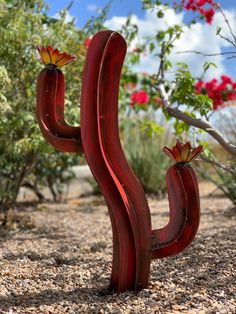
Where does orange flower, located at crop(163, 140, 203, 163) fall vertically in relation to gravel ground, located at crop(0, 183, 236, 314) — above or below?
above

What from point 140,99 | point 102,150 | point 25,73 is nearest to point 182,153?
point 102,150

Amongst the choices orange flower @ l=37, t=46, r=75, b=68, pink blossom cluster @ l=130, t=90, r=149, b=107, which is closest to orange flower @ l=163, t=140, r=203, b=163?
orange flower @ l=37, t=46, r=75, b=68

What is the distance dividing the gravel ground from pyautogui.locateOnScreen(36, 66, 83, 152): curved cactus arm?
779 millimetres

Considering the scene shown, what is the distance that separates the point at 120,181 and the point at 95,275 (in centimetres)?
75

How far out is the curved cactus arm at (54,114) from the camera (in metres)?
2.80

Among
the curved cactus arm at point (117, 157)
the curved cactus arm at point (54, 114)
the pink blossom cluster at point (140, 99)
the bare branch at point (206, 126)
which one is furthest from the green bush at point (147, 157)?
Result: the curved cactus arm at point (117, 157)

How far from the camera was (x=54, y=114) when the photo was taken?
114 inches

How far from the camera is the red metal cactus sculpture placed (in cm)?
265

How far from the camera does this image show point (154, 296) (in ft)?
8.75

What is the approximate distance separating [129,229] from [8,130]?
2593mm

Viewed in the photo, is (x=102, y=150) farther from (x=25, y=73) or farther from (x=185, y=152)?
(x=25, y=73)

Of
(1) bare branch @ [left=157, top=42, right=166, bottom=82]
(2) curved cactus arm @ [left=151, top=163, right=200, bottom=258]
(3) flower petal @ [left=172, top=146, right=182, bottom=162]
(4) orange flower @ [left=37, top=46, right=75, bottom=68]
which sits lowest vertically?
(2) curved cactus arm @ [left=151, top=163, right=200, bottom=258]

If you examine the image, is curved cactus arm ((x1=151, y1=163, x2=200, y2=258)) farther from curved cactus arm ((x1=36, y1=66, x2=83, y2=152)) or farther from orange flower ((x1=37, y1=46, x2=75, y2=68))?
orange flower ((x1=37, y1=46, x2=75, y2=68))

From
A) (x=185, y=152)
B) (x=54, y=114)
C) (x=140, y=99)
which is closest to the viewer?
(x=185, y=152)
